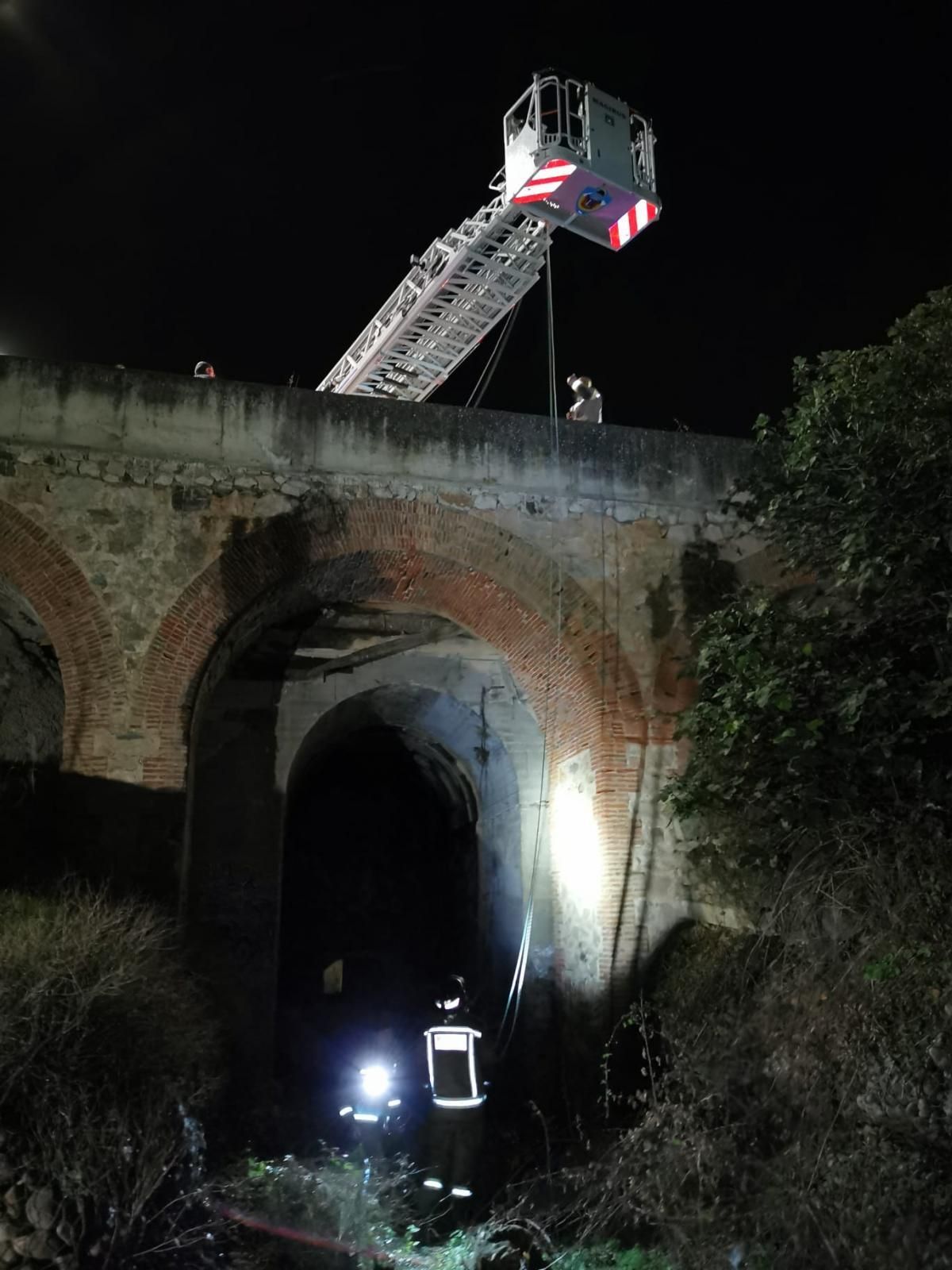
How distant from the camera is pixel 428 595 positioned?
8773 millimetres

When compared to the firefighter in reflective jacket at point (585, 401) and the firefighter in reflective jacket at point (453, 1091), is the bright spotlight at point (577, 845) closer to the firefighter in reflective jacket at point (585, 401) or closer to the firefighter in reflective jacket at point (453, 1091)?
the firefighter in reflective jacket at point (453, 1091)

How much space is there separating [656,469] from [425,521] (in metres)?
2.14

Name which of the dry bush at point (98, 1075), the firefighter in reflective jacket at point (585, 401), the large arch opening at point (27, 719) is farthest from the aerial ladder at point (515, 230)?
the dry bush at point (98, 1075)

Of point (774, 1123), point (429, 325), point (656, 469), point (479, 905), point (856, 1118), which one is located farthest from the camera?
point (429, 325)

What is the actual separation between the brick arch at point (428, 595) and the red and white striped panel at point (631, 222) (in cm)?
676

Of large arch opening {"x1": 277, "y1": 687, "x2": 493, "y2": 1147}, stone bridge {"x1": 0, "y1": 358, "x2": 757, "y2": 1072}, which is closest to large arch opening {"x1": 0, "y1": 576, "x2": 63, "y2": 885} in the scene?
stone bridge {"x1": 0, "y1": 358, "x2": 757, "y2": 1072}

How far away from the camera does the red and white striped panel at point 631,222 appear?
12867 millimetres

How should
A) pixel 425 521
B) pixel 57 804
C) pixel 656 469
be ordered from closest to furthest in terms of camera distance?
pixel 57 804
pixel 425 521
pixel 656 469

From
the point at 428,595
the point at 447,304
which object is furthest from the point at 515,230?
the point at 428,595

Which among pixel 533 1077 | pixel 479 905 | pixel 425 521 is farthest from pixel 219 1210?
pixel 479 905

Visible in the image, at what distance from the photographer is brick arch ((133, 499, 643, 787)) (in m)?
7.54

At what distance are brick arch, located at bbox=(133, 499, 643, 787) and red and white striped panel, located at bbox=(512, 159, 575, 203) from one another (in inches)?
248

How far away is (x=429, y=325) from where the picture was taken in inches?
593

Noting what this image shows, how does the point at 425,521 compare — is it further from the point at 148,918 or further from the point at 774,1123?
the point at 774,1123
